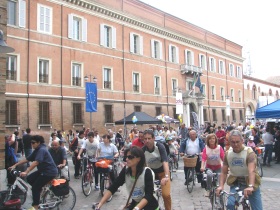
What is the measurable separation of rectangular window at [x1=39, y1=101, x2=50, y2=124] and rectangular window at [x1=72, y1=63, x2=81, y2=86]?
128 inches

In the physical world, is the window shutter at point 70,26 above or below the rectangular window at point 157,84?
above

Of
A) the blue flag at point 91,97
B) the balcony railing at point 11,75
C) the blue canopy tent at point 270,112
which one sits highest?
the balcony railing at point 11,75

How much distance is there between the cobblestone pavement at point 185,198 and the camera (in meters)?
7.41

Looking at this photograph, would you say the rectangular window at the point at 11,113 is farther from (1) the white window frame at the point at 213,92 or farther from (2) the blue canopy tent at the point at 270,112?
(1) the white window frame at the point at 213,92

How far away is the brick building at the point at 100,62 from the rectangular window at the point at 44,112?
7cm

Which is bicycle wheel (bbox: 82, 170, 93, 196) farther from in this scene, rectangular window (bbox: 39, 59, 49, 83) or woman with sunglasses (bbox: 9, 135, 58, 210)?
rectangular window (bbox: 39, 59, 49, 83)

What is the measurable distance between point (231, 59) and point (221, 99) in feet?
25.5

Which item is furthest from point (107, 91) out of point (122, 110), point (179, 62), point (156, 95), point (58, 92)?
point (179, 62)

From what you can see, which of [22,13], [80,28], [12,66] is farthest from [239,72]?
[12,66]

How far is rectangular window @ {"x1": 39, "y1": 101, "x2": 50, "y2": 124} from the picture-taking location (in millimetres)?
23328

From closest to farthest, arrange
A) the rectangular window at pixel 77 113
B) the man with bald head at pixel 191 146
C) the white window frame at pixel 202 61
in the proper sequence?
the man with bald head at pixel 191 146 < the rectangular window at pixel 77 113 < the white window frame at pixel 202 61

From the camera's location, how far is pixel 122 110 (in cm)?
2962

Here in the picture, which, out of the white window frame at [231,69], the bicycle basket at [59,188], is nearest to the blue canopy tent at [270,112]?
the bicycle basket at [59,188]

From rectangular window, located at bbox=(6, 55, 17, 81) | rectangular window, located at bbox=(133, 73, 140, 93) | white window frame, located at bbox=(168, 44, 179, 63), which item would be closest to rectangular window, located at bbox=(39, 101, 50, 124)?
rectangular window, located at bbox=(6, 55, 17, 81)
